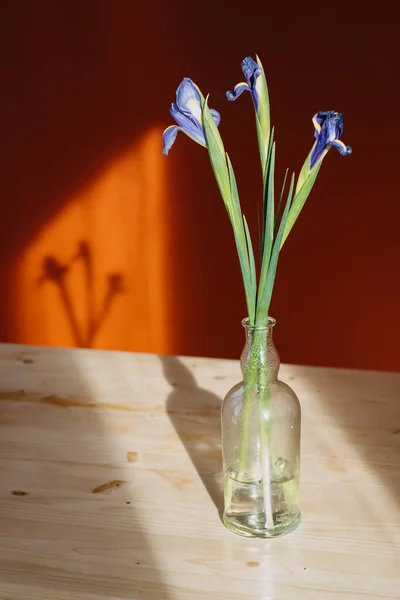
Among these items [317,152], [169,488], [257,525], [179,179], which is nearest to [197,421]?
[169,488]

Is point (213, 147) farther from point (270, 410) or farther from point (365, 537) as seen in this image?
point (365, 537)

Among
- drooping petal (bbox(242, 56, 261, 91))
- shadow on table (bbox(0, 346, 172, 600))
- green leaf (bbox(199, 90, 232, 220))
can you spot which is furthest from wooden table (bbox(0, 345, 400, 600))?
drooping petal (bbox(242, 56, 261, 91))

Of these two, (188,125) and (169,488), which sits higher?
(188,125)

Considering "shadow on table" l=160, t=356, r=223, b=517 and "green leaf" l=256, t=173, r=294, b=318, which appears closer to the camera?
"green leaf" l=256, t=173, r=294, b=318

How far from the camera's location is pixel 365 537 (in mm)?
987

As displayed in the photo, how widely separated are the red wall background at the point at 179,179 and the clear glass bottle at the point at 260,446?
1.79m

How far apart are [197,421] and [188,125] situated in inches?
22.9

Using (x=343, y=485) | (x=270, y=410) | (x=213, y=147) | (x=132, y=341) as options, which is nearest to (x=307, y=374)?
(x=343, y=485)

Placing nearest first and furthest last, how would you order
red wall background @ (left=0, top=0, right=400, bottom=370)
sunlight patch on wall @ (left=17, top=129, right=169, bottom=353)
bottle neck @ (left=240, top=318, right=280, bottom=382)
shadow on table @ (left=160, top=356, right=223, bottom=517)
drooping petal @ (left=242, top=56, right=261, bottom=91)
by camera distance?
drooping petal @ (left=242, top=56, right=261, bottom=91) < bottle neck @ (left=240, top=318, right=280, bottom=382) < shadow on table @ (left=160, top=356, right=223, bottom=517) < red wall background @ (left=0, top=0, right=400, bottom=370) < sunlight patch on wall @ (left=17, top=129, right=169, bottom=353)

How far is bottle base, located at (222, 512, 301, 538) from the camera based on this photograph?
100 cm

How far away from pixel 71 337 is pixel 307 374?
5.85ft

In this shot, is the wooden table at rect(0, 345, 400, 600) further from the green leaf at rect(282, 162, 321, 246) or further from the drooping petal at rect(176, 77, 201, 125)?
the drooping petal at rect(176, 77, 201, 125)

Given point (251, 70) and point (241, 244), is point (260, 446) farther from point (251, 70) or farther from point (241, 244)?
point (251, 70)

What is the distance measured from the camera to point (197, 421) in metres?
1.33
